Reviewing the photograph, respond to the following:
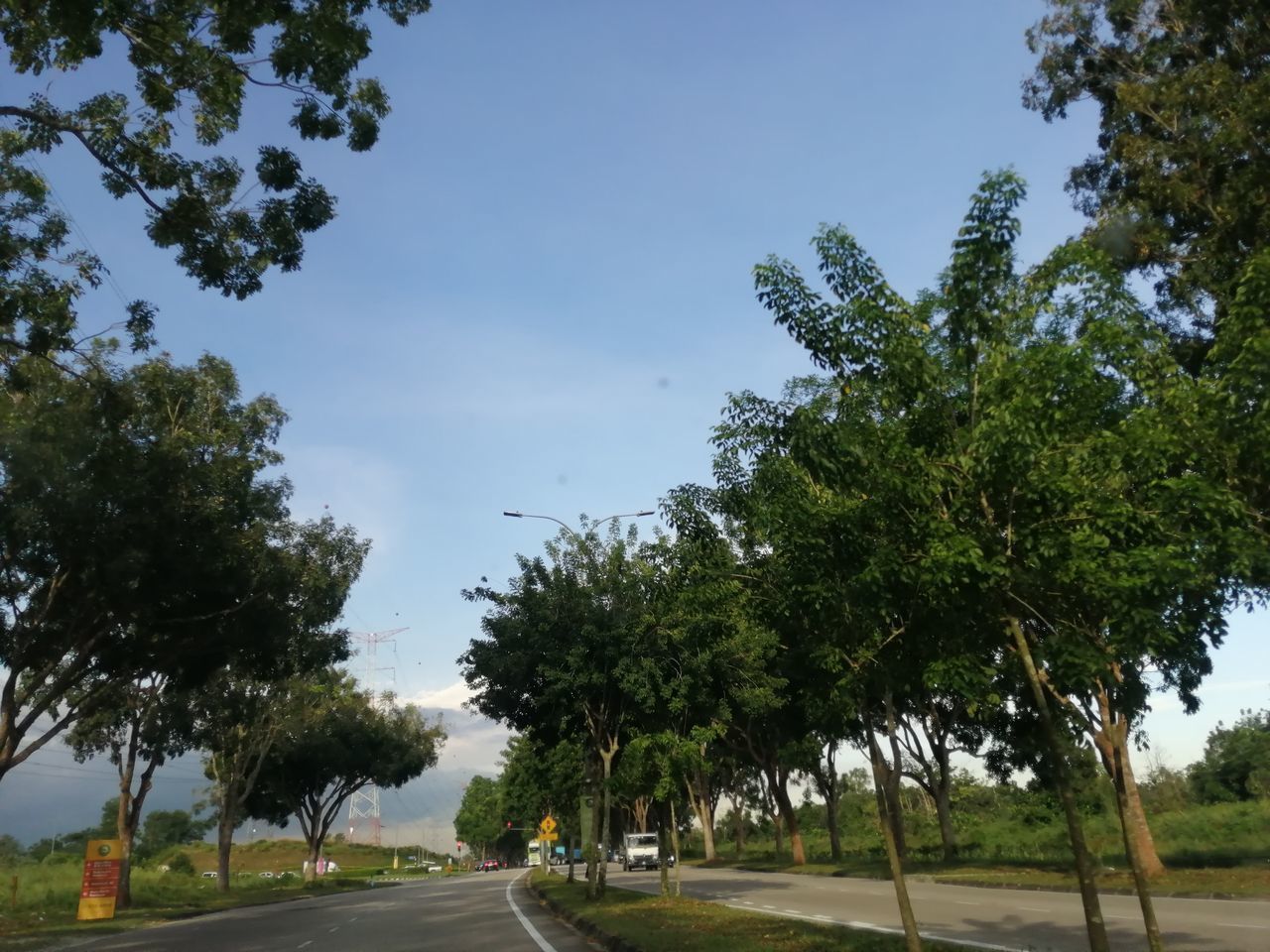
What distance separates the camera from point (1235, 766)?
5753cm

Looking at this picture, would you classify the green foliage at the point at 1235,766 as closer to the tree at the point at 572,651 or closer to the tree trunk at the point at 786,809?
the tree trunk at the point at 786,809

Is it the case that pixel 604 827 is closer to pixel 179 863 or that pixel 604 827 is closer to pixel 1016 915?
pixel 1016 915

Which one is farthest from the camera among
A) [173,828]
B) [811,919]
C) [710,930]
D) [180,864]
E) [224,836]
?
[173,828]

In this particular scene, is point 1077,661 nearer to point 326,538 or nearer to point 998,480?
point 998,480

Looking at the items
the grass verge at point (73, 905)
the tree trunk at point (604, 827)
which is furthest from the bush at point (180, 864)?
the tree trunk at point (604, 827)

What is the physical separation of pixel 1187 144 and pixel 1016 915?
14.9 m

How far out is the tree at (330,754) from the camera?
155 feet

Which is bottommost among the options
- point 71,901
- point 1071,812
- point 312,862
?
point 71,901

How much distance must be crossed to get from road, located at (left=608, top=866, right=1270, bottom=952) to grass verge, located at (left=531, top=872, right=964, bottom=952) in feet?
4.59

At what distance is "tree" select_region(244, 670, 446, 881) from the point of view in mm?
47094

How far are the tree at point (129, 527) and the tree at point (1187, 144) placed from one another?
17925mm

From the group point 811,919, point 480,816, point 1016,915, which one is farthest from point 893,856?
point 480,816

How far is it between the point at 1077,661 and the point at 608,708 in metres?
18.9

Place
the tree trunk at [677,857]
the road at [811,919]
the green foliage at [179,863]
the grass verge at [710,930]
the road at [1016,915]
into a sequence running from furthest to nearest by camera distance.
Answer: the green foliage at [179,863] < the tree trunk at [677,857] < the road at [811,919] < the road at [1016,915] < the grass verge at [710,930]
